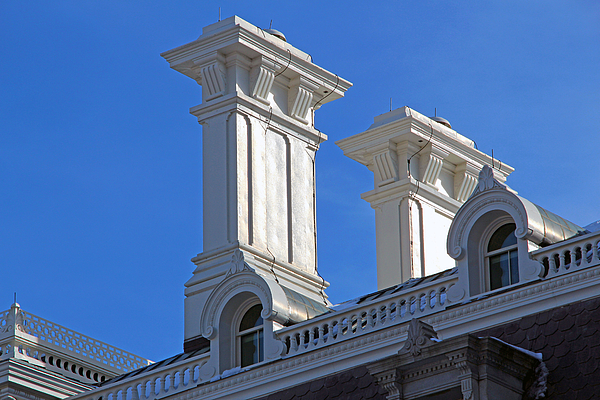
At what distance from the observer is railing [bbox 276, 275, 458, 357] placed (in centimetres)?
2422

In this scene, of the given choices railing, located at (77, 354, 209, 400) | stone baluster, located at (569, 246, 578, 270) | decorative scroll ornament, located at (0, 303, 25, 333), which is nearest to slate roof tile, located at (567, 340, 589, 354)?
stone baluster, located at (569, 246, 578, 270)

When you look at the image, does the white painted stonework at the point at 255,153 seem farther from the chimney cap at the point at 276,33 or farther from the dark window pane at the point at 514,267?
the dark window pane at the point at 514,267

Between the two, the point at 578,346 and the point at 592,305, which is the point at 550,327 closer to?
the point at 578,346

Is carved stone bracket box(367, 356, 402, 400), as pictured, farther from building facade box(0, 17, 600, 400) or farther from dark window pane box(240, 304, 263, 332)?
dark window pane box(240, 304, 263, 332)

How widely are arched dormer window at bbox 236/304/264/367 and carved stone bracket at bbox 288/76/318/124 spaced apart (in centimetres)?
883

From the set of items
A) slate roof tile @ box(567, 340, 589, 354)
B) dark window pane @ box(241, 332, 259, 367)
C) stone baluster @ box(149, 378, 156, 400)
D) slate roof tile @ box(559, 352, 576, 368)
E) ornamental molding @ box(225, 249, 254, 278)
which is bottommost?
slate roof tile @ box(559, 352, 576, 368)

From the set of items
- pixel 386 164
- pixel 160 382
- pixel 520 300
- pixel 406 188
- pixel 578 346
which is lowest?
pixel 578 346

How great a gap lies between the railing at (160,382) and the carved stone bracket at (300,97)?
9570 mm

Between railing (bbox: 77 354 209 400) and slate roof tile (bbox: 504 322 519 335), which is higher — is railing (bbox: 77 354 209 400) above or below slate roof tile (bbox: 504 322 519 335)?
above

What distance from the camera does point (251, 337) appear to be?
89.6 feet

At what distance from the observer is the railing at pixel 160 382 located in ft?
90.1

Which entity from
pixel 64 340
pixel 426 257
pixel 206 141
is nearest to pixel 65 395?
pixel 64 340

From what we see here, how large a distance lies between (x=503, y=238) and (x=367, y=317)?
2.77 m

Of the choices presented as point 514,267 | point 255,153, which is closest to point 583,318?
point 514,267
